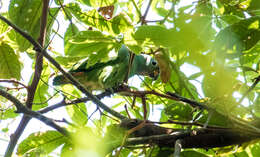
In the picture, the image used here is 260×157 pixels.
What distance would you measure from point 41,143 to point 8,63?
793mm

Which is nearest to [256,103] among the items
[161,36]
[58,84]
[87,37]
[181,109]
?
[181,109]

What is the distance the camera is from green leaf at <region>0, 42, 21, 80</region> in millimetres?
2192

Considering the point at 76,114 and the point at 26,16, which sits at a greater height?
the point at 26,16

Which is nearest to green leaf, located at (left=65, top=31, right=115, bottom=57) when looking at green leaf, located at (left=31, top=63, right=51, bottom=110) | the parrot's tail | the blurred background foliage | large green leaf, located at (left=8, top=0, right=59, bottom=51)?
the blurred background foliage

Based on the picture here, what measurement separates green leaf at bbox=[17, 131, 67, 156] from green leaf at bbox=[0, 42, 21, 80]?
65cm

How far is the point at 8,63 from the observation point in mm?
2213

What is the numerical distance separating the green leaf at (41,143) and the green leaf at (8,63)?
65cm

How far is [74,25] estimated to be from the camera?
2363 millimetres

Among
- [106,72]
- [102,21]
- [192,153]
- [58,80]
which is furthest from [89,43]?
[106,72]

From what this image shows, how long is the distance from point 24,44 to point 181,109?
1.21m

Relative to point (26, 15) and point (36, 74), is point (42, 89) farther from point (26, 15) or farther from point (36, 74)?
point (26, 15)

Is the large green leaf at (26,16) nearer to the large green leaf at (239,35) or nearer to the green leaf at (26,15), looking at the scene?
the green leaf at (26,15)

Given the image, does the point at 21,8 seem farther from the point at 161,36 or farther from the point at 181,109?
the point at 181,109

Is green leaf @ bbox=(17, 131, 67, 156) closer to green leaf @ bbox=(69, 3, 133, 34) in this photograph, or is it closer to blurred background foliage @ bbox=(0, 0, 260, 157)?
blurred background foliage @ bbox=(0, 0, 260, 157)
